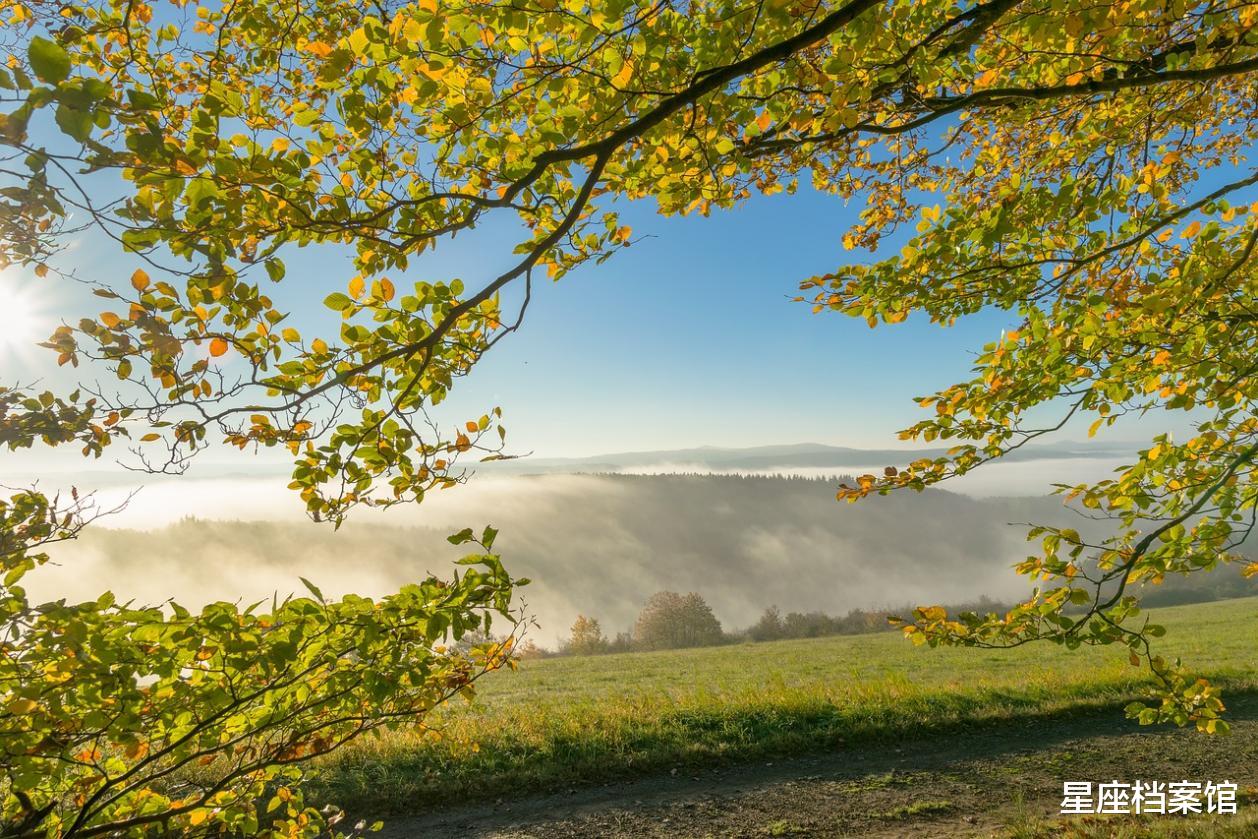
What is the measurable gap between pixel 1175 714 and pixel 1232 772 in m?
5.96

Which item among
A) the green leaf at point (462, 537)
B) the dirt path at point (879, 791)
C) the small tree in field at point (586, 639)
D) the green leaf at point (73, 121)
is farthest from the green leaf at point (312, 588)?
the small tree in field at point (586, 639)

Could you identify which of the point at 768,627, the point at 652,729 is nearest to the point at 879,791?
the point at 652,729

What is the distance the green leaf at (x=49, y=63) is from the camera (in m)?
1.66

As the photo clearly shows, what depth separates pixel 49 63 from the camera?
5.59ft

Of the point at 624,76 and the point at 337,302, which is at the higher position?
the point at 624,76

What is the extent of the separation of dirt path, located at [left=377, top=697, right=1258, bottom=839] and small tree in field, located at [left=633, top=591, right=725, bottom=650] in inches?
1336

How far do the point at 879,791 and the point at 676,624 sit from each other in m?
37.8

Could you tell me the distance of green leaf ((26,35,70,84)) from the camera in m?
1.66

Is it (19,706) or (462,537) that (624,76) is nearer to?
(462,537)

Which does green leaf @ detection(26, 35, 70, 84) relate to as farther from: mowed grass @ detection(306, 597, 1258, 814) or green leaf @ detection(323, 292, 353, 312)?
mowed grass @ detection(306, 597, 1258, 814)

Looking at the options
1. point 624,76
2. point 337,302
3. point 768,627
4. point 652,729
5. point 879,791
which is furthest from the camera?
point 768,627

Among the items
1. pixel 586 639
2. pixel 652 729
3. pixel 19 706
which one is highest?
pixel 19 706

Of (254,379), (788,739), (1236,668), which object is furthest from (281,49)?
(1236,668)

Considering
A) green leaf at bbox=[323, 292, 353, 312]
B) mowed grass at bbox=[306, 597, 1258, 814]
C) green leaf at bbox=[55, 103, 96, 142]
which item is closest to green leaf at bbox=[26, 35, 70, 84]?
green leaf at bbox=[55, 103, 96, 142]
